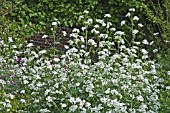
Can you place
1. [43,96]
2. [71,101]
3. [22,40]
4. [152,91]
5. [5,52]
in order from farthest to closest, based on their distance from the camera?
1. [22,40]
2. [5,52]
3. [152,91]
4. [43,96]
5. [71,101]

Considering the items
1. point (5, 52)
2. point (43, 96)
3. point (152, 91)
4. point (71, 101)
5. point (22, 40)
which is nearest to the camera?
point (71, 101)

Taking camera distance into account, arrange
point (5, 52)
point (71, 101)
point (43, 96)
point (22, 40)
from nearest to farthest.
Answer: point (71, 101)
point (43, 96)
point (5, 52)
point (22, 40)

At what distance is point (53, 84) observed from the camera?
12.1ft

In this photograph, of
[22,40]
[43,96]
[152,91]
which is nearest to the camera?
[43,96]

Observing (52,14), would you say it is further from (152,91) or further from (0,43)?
(152,91)

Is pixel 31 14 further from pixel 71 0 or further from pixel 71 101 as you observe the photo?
pixel 71 101

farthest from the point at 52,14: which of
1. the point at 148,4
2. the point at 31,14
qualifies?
the point at 148,4

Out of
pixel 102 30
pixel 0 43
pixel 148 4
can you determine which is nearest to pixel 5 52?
pixel 0 43

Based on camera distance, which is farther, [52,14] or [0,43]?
[52,14]

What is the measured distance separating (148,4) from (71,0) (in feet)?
4.00

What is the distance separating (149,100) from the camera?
361 cm

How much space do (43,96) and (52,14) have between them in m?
3.03

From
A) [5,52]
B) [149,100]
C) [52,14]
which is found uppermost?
[52,14]

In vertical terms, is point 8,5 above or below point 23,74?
above
